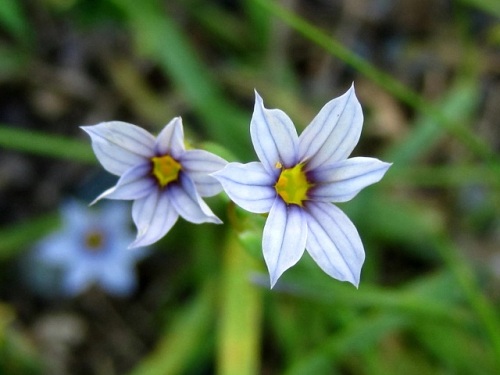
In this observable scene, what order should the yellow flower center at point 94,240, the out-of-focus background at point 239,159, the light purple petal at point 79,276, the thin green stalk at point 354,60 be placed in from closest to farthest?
the thin green stalk at point 354,60
the out-of-focus background at point 239,159
the light purple petal at point 79,276
the yellow flower center at point 94,240

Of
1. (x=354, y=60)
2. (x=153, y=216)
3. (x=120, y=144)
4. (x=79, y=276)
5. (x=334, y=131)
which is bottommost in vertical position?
(x=79, y=276)

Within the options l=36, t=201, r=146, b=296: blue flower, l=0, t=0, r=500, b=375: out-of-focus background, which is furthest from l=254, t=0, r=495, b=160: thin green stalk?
l=36, t=201, r=146, b=296: blue flower

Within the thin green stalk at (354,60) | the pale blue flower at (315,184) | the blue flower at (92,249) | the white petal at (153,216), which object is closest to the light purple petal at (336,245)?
the pale blue flower at (315,184)

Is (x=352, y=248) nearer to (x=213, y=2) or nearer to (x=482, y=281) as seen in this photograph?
(x=482, y=281)

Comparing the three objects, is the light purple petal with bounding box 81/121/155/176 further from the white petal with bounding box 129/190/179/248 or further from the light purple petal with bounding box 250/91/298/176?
the light purple petal with bounding box 250/91/298/176

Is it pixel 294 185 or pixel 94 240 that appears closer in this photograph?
pixel 294 185

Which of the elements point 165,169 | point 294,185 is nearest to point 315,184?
point 294,185

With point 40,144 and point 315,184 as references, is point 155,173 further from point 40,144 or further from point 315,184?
point 40,144

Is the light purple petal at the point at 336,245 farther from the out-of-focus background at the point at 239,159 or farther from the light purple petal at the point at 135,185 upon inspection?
the out-of-focus background at the point at 239,159
